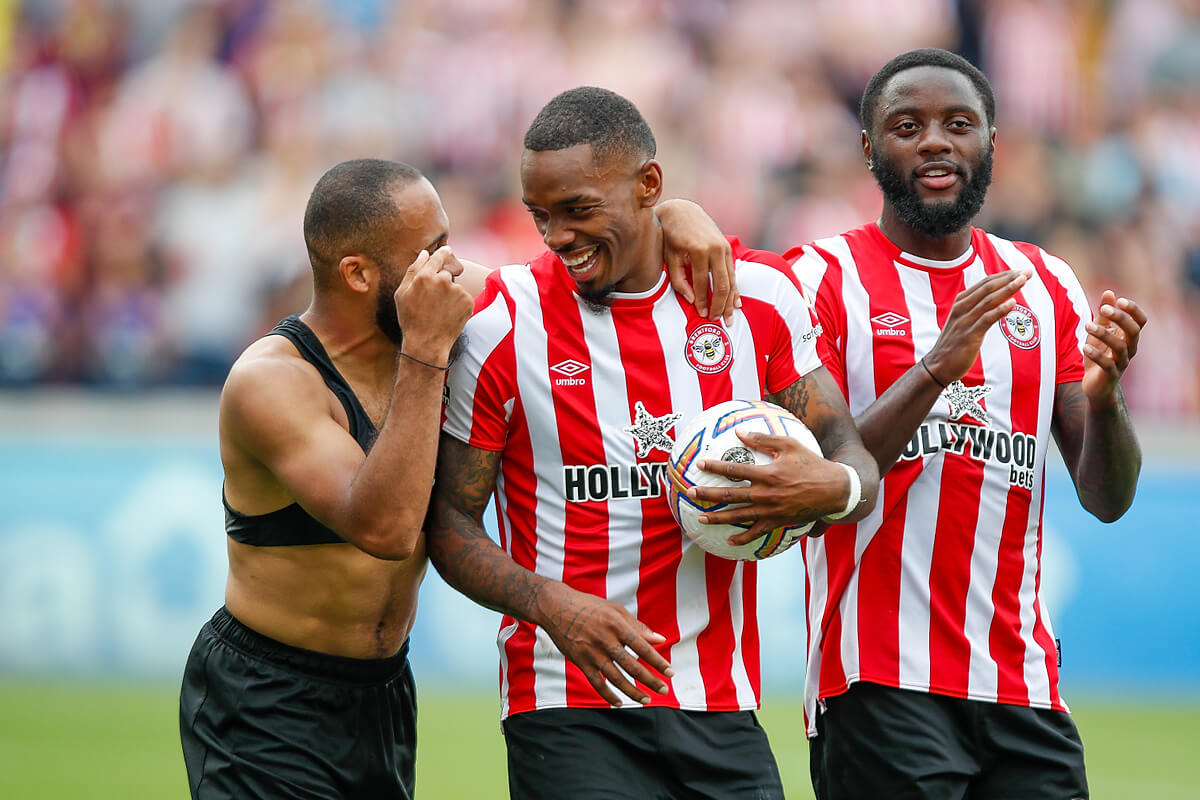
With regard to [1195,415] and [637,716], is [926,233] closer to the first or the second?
[637,716]

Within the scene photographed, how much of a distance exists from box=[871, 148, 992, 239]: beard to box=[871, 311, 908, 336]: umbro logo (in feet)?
0.93

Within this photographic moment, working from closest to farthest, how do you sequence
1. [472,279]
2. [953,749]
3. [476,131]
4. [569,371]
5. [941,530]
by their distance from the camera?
[569,371] < [953,749] < [941,530] < [472,279] < [476,131]

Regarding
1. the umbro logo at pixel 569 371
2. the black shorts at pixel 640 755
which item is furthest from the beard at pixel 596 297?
the black shorts at pixel 640 755

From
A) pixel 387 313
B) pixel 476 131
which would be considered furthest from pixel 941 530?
pixel 476 131

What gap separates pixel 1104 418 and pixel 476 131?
362 inches

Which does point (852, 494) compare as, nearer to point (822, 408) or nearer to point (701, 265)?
point (822, 408)

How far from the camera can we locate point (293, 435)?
3.95 m

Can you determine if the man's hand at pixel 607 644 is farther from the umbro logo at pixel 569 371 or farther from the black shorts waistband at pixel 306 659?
the black shorts waistband at pixel 306 659

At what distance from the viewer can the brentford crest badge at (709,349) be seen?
402cm

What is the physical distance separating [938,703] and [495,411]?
1.48 meters

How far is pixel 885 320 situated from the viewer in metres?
4.33

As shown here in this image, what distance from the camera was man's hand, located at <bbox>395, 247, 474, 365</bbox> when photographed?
3.80 meters

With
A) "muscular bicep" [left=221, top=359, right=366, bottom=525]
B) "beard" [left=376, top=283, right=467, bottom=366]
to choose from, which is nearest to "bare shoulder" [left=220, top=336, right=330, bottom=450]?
"muscular bicep" [left=221, top=359, right=366, bottom=525]

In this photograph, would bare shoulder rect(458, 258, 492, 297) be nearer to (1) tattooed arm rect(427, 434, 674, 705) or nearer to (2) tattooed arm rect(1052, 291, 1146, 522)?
(1) tattooed arm rect(427, 434, 674, 705)
